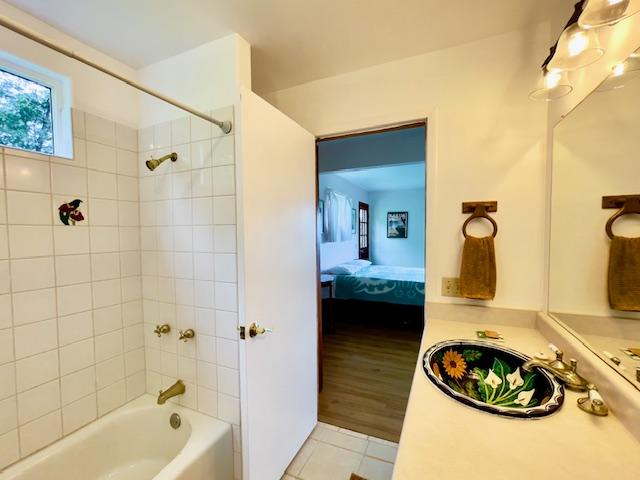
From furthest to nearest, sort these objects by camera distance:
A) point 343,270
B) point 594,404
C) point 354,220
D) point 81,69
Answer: point 354,220, point 343,270, point 81,69, point 594,404

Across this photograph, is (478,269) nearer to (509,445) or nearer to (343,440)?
(509,445)

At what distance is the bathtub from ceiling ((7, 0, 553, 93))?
200cm

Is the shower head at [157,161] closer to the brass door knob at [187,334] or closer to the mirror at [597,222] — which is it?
the brass door knob at [187,334]

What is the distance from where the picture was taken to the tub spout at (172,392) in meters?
1.50

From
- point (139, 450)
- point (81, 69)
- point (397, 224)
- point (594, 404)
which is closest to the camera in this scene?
point (594, 404)

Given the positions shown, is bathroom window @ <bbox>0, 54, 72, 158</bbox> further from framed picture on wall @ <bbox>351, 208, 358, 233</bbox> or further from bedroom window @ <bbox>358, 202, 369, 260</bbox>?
bedroom window @ <bbox>358, 202, 369, 260</bbox>

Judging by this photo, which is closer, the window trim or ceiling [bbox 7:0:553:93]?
ceiling [bbox 7:0:553:93]

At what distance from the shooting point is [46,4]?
1.18m

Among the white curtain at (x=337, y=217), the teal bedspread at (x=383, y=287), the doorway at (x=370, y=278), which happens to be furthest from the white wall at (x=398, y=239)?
the teal bedspread at (x=383, y=287)

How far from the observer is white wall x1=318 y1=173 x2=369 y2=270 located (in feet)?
14.6

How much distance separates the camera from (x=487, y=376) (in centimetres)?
113

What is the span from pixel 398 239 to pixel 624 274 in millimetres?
5803

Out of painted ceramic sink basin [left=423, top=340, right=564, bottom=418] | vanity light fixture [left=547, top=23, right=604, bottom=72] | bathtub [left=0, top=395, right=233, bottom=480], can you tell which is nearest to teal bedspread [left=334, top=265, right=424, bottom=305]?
painted ceramic sink basin [left=423, top=340, right=564, bottom=418]

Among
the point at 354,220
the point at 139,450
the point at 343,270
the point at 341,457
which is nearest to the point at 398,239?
the point at 354,220
